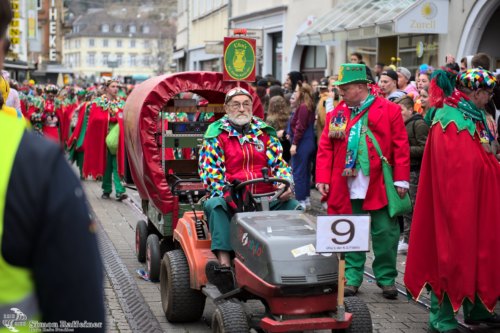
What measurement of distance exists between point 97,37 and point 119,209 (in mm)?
149008

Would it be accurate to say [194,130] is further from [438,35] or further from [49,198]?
[438,35]

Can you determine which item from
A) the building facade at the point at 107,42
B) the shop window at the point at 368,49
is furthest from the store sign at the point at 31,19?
the building facade at the point at 107,42

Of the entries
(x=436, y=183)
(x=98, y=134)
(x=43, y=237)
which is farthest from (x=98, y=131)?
(x=43, y=237)

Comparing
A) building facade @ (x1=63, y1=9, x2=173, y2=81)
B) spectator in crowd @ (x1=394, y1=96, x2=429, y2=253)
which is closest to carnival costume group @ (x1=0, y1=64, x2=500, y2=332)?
spectator in crowd @ (x1=394, y1=96, x2=429, y2=253)

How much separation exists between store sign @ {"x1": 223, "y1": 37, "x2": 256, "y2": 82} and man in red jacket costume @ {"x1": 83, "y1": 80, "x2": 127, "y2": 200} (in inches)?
156

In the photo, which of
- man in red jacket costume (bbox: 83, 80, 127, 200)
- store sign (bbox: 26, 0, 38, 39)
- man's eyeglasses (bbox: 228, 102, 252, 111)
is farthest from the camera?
store sign (bbox: 26, 0, 38, 39)

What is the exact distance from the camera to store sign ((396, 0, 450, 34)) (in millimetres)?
15438

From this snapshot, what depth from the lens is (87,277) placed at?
1.69 metres

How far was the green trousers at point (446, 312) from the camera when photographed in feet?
19.0

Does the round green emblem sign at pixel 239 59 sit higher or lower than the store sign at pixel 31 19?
lower

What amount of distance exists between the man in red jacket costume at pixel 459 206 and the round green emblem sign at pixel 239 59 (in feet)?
11.2

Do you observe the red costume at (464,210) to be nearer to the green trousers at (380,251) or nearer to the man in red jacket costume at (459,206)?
the man in red jacket costume at (459,206)

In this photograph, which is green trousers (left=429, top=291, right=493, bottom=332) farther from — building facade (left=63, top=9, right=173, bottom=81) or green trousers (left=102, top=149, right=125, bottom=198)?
building facade (left=63, top=9, right=173, bottom=81)

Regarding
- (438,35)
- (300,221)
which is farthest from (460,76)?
(438,35)
